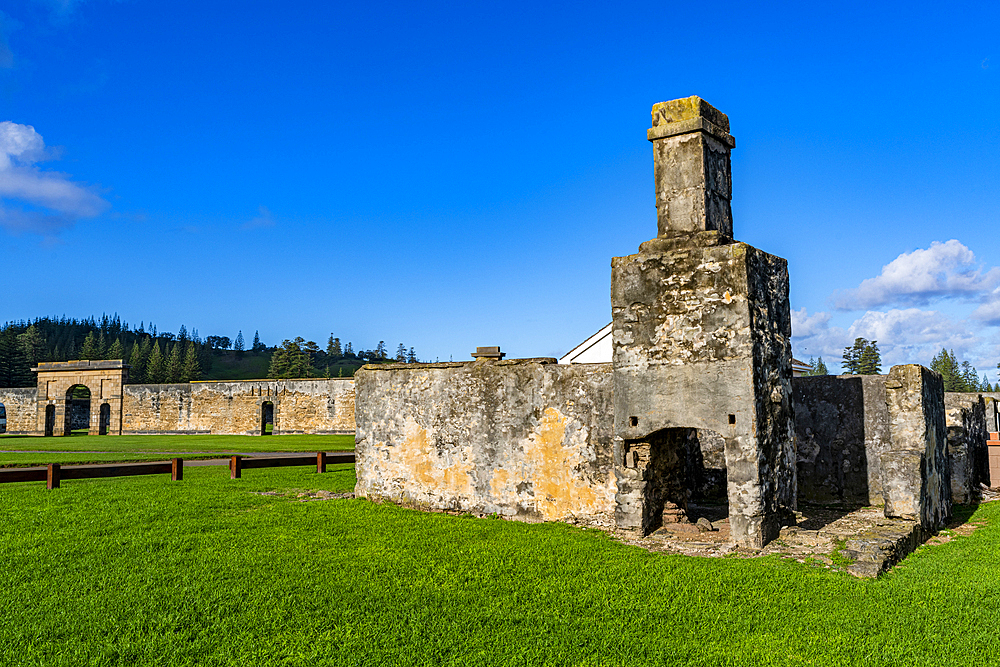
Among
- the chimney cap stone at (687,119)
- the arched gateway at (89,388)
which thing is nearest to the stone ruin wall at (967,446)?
the chimney cap stone at (687,119)

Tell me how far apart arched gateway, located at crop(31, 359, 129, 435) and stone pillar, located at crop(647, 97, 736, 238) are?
36.3 metres

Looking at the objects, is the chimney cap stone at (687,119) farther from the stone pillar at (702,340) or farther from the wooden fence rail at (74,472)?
the wooden fence rail at (74,472)

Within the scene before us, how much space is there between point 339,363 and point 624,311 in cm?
10204

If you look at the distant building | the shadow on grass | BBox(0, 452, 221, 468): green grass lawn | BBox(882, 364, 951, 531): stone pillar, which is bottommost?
the shadow on grass

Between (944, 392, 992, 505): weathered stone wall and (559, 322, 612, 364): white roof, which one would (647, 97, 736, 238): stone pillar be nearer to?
(944, 392, 992, 505): weathered stone wall

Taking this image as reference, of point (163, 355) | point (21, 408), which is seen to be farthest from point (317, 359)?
point (21, 408)

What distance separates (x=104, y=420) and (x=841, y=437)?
128 ft

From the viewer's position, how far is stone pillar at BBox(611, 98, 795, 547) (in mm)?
7844

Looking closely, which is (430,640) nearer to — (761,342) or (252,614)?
(252,614)

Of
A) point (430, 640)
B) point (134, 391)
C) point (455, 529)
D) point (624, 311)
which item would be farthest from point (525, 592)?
point (134, 391)

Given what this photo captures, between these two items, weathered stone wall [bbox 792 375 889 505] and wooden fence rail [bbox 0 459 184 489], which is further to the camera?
wooden fence rail [bbox 0 459 184 489]

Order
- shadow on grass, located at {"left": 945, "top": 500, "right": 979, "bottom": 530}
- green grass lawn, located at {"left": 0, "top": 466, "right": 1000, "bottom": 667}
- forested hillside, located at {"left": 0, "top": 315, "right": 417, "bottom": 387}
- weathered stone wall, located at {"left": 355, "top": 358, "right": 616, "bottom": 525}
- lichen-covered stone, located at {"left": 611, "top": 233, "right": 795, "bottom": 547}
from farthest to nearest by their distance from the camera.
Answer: forested hillside, located at {"left": 0, "top": 315, "right": 417, "bottom": 387} → shadow on grass, located at {"left": 945, "top": 500, "right": 979, "bottom": 530} → weathered stone wall, located at {"left": 355, "top": 358, "right": 616, "bottom": 525} → lichen-covered stone, located at {"left": 611, "top": 233, "right": 795, "bottom": 547} → green grass lawn, located at {"left": 0, "top": 466, "right": 1000, "bottom": 667}

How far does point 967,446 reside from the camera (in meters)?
12.0

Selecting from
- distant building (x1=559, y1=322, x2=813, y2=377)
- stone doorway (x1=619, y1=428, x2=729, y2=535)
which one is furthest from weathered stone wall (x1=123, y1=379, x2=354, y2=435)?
stone doorway (x1=619, y1=428, x2=729, y2=535)
